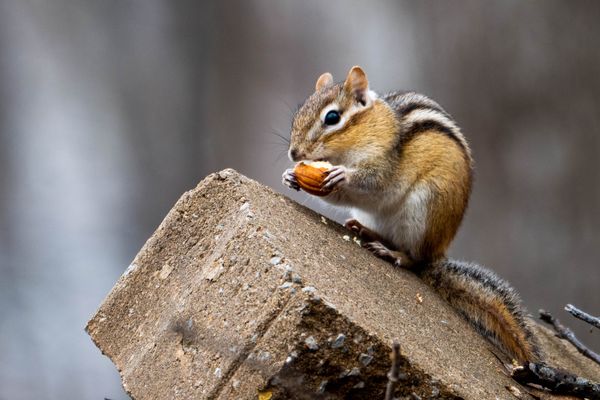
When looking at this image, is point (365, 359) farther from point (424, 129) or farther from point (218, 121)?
point (218, 121)

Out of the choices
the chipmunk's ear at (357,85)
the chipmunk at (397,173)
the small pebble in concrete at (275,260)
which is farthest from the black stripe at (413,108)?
the small pebble in concrete at (275,260)

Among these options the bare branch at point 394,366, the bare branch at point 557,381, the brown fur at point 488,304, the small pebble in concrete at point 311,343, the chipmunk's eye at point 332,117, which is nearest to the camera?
the bare branch at point 394,366

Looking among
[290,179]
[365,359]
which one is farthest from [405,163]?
[365,359]

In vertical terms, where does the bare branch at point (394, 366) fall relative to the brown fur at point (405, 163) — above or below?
below

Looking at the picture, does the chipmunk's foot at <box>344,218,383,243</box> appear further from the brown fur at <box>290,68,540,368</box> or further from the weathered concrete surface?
the weathered concrete surface

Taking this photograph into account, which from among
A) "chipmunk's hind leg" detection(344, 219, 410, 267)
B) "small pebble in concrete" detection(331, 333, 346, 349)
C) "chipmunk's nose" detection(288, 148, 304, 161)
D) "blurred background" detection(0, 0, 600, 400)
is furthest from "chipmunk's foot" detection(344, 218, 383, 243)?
"blurred background" detection(0, 0, 600, 400)

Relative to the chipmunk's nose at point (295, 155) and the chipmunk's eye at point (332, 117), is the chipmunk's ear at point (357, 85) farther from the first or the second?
the chipmunk's nose at point (295, 155)

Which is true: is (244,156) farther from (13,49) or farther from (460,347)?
(460,347)
